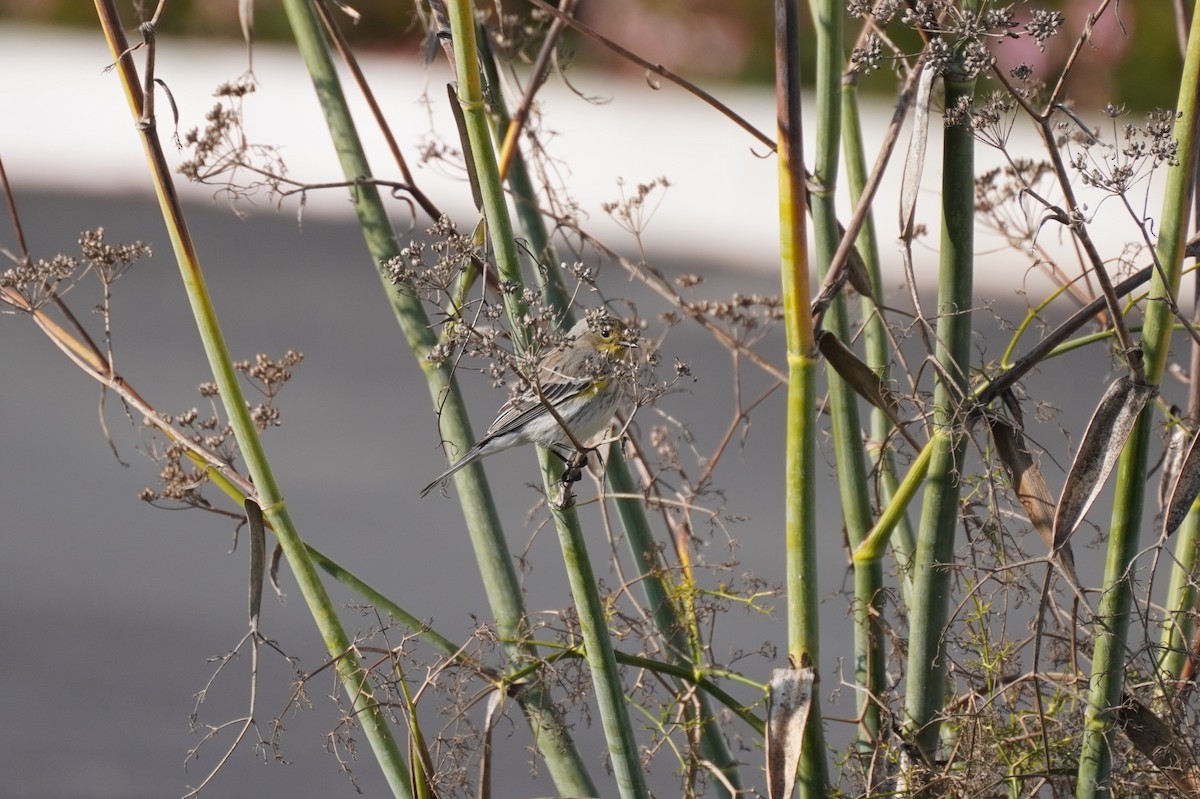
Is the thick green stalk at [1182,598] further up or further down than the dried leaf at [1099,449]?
further down

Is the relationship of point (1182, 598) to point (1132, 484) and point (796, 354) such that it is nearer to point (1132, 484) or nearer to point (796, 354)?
point (1132, 484)

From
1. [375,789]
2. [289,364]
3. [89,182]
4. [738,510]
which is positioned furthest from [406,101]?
[289,364]

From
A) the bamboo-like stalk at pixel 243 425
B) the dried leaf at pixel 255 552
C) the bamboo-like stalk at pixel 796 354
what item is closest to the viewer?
the bamboo-like stalk at pixel 796 354

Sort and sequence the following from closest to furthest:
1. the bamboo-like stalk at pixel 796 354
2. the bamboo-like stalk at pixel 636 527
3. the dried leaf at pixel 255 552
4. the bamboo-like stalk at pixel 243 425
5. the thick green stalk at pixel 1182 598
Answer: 1. the bamboo-like stalk at pixel 796 354
2. the bamboo-like stalk at pixel 243 425
3. the dried leaf at pixel 255 552
4. the thick green stalk at pixel 1182 598
5. the bamboo-like stalk at pixel 636 527

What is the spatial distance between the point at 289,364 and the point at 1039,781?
3.30 ft

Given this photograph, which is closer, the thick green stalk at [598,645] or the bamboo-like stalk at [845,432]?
the thick green stalk at [598,645]

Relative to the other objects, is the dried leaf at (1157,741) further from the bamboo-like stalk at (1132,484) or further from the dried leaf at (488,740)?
the dried leaf at (488,740)

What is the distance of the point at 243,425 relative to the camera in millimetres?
1285

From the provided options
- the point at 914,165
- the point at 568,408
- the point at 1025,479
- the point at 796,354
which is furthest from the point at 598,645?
the point at 568,408

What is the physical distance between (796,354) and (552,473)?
0.92 ft

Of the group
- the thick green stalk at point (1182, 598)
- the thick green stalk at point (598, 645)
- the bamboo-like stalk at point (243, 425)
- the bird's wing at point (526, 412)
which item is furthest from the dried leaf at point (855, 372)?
the bird's wing at point (526, 412)

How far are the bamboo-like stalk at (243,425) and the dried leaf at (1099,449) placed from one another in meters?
0.73

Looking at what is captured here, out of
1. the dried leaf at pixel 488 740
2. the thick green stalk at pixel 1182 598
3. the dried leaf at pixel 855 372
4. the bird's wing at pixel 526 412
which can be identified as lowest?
the dried leaf at pixel 488 740

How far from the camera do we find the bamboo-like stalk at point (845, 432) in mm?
1417
